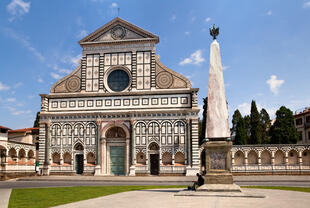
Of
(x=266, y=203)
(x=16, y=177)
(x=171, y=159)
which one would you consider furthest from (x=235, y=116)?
(x=266, y=203)

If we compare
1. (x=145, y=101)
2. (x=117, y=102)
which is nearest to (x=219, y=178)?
(x=145, y=101)

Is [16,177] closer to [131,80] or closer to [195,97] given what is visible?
[131,80]

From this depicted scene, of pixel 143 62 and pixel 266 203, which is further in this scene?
pixel 143 62

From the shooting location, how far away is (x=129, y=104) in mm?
40219

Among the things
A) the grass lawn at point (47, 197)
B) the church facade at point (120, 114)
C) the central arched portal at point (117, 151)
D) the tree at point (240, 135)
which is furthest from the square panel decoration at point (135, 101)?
the grass lawn at point (47, 197)

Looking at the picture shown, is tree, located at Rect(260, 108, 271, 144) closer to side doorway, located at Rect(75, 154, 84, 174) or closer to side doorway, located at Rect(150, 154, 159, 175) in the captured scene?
side doorway, located at Rect(150, 154, 159, 175)

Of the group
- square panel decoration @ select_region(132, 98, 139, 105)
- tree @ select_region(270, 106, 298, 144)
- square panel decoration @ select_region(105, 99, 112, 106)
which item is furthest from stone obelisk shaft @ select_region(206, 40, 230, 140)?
tree @ select_region(270, 106, 298, 144)

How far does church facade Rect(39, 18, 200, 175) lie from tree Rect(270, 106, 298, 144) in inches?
606

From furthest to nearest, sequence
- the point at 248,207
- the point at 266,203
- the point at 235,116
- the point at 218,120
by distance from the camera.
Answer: the point at 235,116 → the point at 218,120 → the point at 266,203 → the point at 248,207

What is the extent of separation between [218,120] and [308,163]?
93.5 feet

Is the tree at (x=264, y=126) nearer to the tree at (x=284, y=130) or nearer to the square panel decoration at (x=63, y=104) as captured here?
the tree at (x=284, y=130)

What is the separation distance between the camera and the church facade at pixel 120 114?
3884 centimetres

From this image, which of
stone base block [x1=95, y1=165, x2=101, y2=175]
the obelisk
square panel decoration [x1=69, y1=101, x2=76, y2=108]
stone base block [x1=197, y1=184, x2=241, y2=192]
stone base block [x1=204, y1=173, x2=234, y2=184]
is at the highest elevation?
square panel decoration [x1=69, y1=101, x2=76, y2=108]

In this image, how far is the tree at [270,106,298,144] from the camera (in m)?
46.3
